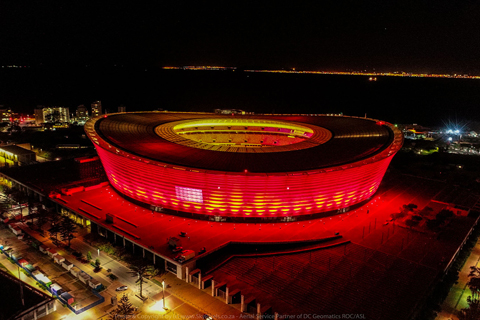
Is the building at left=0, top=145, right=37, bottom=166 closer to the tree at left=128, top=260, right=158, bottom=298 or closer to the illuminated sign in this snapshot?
the illuminated sign

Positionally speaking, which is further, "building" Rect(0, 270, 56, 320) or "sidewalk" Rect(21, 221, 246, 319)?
"sidewalk" Rect(21, 221, 246, 319)

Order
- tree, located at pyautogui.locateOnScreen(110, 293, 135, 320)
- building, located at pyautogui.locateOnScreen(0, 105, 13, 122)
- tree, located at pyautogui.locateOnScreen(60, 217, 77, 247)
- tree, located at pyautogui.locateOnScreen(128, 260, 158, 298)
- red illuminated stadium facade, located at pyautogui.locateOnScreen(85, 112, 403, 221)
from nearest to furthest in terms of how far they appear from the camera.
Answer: tree, located at pyautogui.locateOnScreen(110, 293, 135, 320) → tree, located at pyautogui.locateOnScreen(128, 260, 158, 298) → tree, located at pyautogui.locateOnScreen(60, 217, 77, 247) → red illuminated stadium facade, located at pyautogui.locateOnScreen(85, 112, 403, 221) → building, located at pyautogui.locateOnScreen(0, 105, 13, 122)

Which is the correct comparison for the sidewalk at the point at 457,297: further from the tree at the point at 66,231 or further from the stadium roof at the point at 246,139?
the tree at the point at 66,231

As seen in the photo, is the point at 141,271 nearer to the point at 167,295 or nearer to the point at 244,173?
the point at 167,295

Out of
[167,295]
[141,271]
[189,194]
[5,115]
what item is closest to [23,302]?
[141,271]

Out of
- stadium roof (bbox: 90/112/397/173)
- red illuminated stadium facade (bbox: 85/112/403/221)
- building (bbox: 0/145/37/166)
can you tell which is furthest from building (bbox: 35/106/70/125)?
red illuminated stadium facade (bbox: 85/112/403/221)

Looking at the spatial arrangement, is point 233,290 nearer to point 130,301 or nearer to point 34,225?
point 130,301
